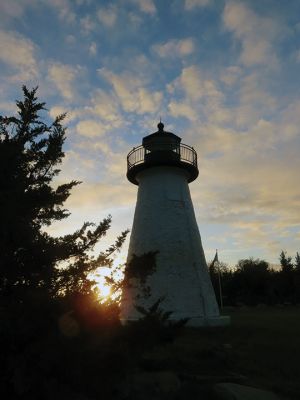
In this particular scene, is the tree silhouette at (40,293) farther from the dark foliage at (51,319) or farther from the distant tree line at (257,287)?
the distant tree line at (257,287)

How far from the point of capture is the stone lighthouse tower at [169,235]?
17.3 m

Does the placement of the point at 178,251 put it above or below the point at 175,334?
above

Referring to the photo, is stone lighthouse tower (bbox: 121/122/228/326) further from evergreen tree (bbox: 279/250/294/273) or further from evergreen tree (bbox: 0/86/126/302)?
evergreen tree (bbox: 279/250/294/273)

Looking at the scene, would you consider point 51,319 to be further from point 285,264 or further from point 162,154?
point 285,264

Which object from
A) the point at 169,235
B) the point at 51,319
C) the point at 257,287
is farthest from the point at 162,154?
the point at 257,287

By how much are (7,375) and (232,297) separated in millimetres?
45532

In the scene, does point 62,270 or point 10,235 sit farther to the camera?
point 62,270

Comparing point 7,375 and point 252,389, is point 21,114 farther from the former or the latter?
point 252,389

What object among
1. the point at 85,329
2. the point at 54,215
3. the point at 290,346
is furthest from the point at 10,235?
the point at 290,346

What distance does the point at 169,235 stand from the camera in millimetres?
18250

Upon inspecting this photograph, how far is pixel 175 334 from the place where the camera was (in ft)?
20.2

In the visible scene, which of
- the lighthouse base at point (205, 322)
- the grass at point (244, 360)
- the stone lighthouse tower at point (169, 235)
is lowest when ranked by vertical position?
the grass at point (244, 360)

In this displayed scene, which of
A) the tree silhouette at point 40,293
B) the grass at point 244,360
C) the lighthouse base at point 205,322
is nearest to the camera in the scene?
the tree silhouette at point 40,293

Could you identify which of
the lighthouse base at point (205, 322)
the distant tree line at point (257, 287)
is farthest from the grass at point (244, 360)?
the distant tree line at point (257, 287)
